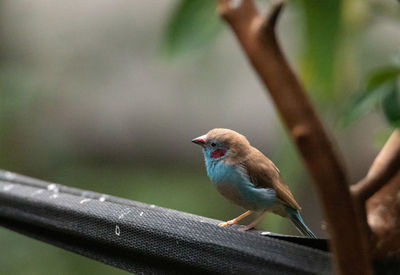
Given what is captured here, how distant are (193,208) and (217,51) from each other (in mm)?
842

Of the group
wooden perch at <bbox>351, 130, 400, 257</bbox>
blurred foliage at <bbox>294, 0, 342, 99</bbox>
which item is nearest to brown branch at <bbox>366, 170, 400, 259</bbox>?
wooden perch at <bbox>351, 130, 400, 257</bbox>

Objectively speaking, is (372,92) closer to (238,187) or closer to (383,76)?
(383,76)

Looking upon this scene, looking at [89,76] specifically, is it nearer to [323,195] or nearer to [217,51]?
[217,51]

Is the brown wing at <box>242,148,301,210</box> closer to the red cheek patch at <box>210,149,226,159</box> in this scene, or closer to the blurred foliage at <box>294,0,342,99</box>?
the red cheek patch at <box>210,149,226,159</box>

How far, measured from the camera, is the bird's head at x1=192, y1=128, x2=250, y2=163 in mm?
921

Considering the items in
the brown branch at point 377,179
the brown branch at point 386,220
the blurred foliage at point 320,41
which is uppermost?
the blurred foliage at point 320,41

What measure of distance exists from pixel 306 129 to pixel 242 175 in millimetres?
374

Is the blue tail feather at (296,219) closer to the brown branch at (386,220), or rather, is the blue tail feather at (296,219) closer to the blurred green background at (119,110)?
the brown branch at (386,220)

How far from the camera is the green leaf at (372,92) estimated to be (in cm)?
99

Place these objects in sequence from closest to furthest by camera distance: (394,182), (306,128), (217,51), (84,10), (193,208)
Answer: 1. (306,128)
2. (394,182)
3. (193,208)
4. (217,51)
5. (84,10)

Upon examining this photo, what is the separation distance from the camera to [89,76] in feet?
10.9

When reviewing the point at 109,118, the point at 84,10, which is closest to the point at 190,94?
the point at 109,118

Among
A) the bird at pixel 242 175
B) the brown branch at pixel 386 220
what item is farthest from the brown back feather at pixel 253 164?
the brown branch at pixel 386 220

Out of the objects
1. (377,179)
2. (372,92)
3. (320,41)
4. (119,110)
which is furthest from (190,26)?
(119,110)
